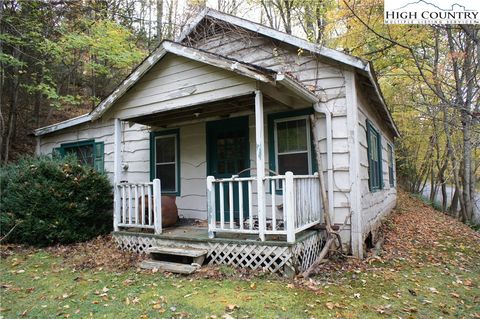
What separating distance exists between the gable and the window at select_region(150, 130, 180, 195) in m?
1.66

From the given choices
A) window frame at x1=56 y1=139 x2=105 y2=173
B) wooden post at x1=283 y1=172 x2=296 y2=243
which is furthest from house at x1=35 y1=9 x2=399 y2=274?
window frame at x1=56 y1=139 x2=105 y2=173

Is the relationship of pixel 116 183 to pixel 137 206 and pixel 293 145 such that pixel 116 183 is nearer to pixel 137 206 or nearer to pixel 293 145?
pixel 137 206

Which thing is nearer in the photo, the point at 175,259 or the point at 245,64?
the point at 245,64

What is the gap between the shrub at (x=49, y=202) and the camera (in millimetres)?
6434

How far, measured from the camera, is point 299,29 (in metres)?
15.7

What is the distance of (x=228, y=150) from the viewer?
7.21 metres

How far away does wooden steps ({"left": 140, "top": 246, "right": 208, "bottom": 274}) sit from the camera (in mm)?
4914

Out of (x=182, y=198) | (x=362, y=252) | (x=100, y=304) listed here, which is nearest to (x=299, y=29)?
(x=182, y=198)

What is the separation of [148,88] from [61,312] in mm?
3994

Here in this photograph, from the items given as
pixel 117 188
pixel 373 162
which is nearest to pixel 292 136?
pixel 373 162

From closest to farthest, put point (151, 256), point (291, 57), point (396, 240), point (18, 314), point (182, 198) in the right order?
point (18, 314) → point (151, 256) → point (291, 57) → point (396, 240) → point (182, 198)

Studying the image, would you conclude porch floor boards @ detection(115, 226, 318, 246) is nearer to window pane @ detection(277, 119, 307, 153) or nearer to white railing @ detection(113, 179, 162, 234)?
white railing @ detection(113, 179, 162, 234)

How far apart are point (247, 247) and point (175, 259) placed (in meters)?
1.51

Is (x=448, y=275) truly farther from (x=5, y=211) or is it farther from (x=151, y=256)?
(x=5, y=211)
